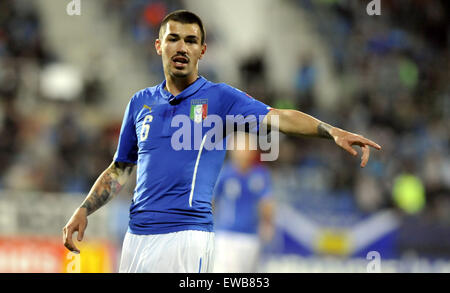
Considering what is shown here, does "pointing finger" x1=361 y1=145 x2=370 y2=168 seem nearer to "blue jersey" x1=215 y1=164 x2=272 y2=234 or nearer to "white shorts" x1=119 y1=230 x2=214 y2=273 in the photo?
"white shorts" x1=119 y1=230 x2=214 y2=273

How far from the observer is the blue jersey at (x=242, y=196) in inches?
367

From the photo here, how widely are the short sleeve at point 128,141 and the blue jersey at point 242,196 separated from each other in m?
4.75

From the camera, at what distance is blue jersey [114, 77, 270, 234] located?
413 centimetres

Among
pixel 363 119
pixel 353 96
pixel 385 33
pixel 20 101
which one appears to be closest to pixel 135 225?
pixel 20 101

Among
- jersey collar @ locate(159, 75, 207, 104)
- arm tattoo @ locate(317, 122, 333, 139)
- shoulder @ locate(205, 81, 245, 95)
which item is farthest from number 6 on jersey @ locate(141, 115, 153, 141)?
arm tattoo @ locate(317, 122, 333, 139)

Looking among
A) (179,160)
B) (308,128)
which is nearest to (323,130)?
(308,128)

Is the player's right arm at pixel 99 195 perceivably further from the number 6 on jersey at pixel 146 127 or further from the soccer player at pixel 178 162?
the number 6 on jersey at pixel 146 127

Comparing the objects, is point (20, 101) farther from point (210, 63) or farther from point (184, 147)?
point (184, 147)

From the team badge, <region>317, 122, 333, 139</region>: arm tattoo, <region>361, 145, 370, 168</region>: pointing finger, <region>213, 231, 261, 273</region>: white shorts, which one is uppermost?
the team badge

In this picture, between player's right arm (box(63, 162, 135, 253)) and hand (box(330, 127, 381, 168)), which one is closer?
hand (box(330, 127, 381, 168))

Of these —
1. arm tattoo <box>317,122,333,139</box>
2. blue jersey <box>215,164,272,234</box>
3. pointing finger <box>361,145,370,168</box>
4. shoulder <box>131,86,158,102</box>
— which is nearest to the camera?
pointing finger <box>361,145,370,168</box>

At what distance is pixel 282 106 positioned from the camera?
13961 mm

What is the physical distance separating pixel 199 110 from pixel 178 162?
33 cm

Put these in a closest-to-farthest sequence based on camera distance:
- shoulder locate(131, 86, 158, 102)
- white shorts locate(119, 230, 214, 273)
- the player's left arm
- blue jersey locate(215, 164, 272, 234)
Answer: the player's left arm
white shorts locate(119, 230, 214, 273)
shoulder locate(131, 86, 158, 102)
blue jersey locate(215, 164, 272, 234)
